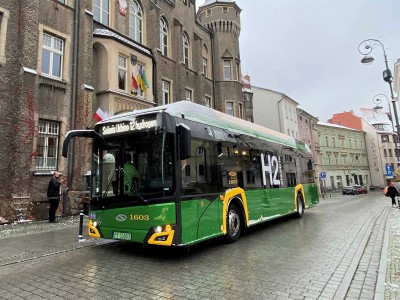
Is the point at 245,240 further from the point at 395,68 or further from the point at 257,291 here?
the point at 395,68

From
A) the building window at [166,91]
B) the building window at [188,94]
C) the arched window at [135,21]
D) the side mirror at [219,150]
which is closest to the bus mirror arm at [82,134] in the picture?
the side mirror at [219,150]

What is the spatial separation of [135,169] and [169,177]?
0.79 m

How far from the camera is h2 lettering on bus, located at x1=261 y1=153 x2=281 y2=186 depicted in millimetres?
10638

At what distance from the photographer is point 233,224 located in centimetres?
852

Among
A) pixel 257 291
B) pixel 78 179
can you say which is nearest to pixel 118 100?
pixel 78 179

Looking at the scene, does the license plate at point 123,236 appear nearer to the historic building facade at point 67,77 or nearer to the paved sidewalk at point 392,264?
the paved sidewalk at point 392,264

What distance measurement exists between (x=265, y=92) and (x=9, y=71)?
135 ft

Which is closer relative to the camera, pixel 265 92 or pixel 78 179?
pixel 78 179

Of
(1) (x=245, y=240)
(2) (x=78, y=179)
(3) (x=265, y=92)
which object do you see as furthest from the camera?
(3) (x=265, y=92)

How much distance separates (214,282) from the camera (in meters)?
5.22

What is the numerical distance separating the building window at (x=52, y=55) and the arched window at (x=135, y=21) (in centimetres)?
631

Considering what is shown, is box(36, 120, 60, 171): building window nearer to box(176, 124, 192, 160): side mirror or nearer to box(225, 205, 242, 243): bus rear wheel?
box(225, 205, 242, 243): bus rear wheel

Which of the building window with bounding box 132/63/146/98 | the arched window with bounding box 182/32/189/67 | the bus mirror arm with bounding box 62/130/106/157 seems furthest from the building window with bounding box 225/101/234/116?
the bus mirror arm with bounding box 62/130/106/157

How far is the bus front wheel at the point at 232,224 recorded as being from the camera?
827 cm
